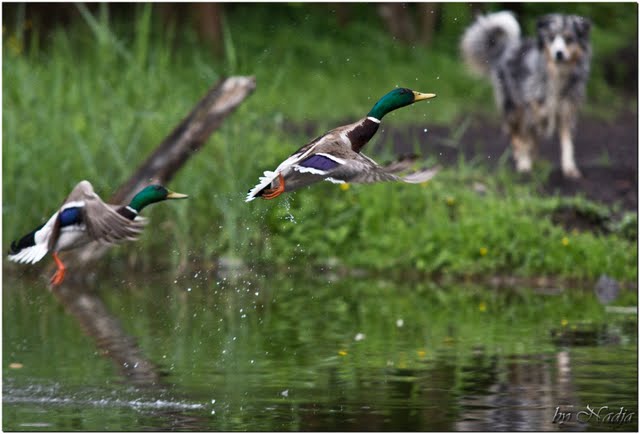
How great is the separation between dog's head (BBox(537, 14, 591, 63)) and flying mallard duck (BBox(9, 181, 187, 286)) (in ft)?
21.5

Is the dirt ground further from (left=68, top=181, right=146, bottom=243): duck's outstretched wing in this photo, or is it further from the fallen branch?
(left=68, top=181, right=146, bottom=243): duck's outstretched wing

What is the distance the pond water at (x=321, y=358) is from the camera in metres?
6.82

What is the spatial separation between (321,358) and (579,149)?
7.40m

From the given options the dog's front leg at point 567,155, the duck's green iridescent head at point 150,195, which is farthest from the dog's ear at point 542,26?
the duck's green iridescent head at point 150,195

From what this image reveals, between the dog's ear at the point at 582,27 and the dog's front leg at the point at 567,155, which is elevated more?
the dog's ear at the point at 582,27

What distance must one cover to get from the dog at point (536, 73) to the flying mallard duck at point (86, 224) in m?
6.59

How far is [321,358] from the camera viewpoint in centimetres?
842

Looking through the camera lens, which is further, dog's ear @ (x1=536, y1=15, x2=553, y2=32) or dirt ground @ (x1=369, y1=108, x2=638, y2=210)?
dog's ear @ (x1=536, y1=15, x2=553, y2=32)

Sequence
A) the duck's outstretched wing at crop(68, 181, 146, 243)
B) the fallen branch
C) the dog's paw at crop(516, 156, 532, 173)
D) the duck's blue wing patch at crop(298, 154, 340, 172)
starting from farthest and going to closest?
the dog's paw at crop(516, 156, 532, 173), the fallen branch, the duck's outstretched wing at crop(68, 181, 146, 243), the duck's blue wing patch at crop(298, 154, 340, 172)

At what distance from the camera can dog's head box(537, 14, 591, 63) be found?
12.9 metres

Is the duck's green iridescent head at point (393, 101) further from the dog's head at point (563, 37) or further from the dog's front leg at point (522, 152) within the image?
the dog's front leg at point (522, 152)

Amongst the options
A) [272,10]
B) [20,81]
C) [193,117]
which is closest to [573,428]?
[193,117]

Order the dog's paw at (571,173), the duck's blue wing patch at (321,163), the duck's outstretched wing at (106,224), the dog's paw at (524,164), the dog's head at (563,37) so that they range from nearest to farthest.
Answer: the duck's blue wing patch at (321,163) < the duck's outstretched wing at (106,224) < the dog's head at (563,37) < the dog's paw at (571,173) < the dog's paw at (524,164)

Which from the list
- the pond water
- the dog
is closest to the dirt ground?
the dog
